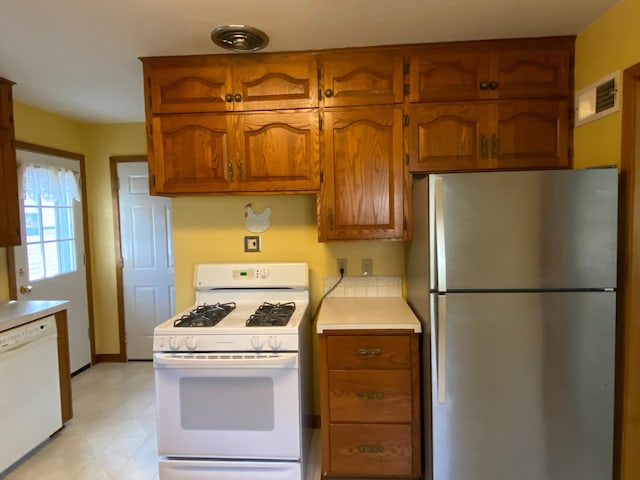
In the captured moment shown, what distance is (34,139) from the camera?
3.06m

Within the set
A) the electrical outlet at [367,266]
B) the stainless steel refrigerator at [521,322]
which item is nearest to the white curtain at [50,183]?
the electrical outlet at [367,266]

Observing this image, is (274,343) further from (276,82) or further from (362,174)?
(276,82)

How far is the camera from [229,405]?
1.89 meters

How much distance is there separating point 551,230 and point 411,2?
114 cm

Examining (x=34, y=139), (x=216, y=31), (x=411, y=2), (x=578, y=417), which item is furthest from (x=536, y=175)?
(x=34, y=139)

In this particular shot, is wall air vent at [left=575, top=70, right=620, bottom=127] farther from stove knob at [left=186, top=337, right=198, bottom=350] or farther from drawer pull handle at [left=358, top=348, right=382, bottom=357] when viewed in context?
stove knob at [left=186, top=337, right=198, bottom=350]

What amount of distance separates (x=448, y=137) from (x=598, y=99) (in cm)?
68

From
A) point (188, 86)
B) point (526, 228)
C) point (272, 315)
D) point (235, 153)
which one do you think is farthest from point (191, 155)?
point (526, 228)

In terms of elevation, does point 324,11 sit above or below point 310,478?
above

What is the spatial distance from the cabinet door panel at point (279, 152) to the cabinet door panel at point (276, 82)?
65 millimetres

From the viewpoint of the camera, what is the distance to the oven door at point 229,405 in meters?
1.85

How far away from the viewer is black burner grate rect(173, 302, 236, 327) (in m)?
1.98

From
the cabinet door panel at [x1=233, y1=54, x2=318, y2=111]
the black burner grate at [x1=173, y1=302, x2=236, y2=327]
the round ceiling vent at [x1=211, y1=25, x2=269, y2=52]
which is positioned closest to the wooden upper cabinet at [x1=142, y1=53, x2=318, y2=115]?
the cabinet door panel at [x1=233, y1=54, x2=318, y2=111]

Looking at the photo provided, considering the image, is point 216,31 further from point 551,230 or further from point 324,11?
point 551,230
